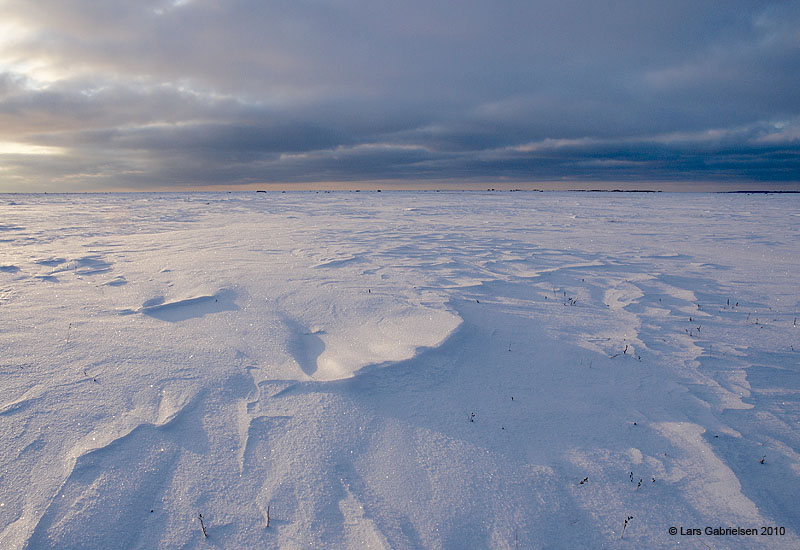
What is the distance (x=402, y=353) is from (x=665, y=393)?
274 cm

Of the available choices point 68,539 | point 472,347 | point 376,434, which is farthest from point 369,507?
point 472,347

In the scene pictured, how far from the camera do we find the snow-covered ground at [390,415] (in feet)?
7.96

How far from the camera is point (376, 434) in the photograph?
10.3ft

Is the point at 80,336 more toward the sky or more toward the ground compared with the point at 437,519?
more toward the sky

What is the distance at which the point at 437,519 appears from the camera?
2455 millimetres

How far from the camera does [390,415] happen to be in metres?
3.37

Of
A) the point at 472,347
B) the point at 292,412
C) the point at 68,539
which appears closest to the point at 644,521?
the point at 472,347

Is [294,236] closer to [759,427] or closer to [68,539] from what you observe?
[68,539]

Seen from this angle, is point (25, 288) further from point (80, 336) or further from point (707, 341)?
point (707, 341)

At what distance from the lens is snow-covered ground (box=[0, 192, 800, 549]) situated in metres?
2.43

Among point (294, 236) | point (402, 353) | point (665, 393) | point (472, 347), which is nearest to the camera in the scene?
point (665, 393)

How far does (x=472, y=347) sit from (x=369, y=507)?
8.17ft

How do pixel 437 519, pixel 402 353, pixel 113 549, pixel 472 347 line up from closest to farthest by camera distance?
pixel 113 549 < pixel 437 519 < pixel 402 353 < pixel 472 347

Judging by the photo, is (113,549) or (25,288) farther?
(25,288)
